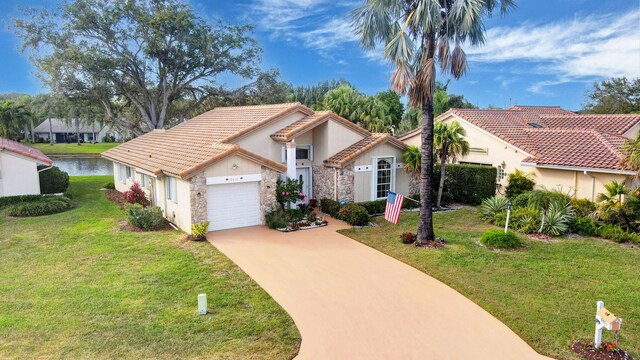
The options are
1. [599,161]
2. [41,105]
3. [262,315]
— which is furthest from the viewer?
[41,105]

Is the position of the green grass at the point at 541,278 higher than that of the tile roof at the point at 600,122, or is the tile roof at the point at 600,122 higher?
the tile roof at the point at 600,122

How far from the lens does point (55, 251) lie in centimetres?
1397

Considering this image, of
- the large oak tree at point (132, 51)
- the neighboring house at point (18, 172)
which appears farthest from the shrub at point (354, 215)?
the large oak tree at point (132, 51)

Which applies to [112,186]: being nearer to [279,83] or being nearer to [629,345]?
[279,83]

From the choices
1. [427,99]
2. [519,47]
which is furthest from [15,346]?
[519,47]

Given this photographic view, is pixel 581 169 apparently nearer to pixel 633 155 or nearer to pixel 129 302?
pixel 633 155

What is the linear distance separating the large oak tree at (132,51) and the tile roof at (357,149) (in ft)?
72.2

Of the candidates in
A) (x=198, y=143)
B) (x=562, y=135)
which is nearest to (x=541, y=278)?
(x=562, y=135)

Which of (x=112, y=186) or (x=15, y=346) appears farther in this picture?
(x=112, y=186)

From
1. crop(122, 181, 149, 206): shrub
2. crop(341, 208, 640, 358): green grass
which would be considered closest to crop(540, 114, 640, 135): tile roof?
crop(341, 208, 640, 358): green grass

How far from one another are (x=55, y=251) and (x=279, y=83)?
99.0ft

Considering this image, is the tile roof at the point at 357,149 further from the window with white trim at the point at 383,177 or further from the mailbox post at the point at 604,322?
the mailbox post at the point at 604,322

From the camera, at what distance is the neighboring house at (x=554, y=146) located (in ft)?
60.4

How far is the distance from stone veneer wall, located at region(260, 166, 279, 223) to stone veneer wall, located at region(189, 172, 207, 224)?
8.25 ft
